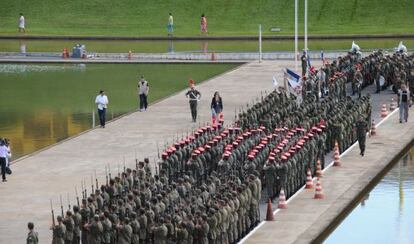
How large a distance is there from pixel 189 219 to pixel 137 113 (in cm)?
2179

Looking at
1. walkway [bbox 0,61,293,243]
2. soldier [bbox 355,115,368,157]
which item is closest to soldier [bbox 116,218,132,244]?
walkway [bbox 0,61,293,243]

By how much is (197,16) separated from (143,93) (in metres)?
35.1

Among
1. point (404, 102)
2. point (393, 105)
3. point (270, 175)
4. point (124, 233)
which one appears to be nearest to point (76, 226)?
point (124, 233)

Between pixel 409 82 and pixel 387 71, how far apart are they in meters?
2.57

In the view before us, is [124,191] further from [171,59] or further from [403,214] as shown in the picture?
[171,59]

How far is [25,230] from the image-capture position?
31.1 metres

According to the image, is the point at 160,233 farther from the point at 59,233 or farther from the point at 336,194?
the point at 336,194

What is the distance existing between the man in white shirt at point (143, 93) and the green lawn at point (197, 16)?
29641mm

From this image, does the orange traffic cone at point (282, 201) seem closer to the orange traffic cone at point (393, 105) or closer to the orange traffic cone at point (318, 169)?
the orange traffic cone at point (318, 169)

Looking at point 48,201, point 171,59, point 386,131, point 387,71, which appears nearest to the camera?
point 48,201

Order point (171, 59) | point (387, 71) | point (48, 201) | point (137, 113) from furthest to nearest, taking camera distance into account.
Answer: point (171, 59), point (387, 71), point (137, 113), point (48, 201)

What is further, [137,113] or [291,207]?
[137,113]

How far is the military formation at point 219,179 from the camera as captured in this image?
2794cm

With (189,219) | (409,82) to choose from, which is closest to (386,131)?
(409,82)
